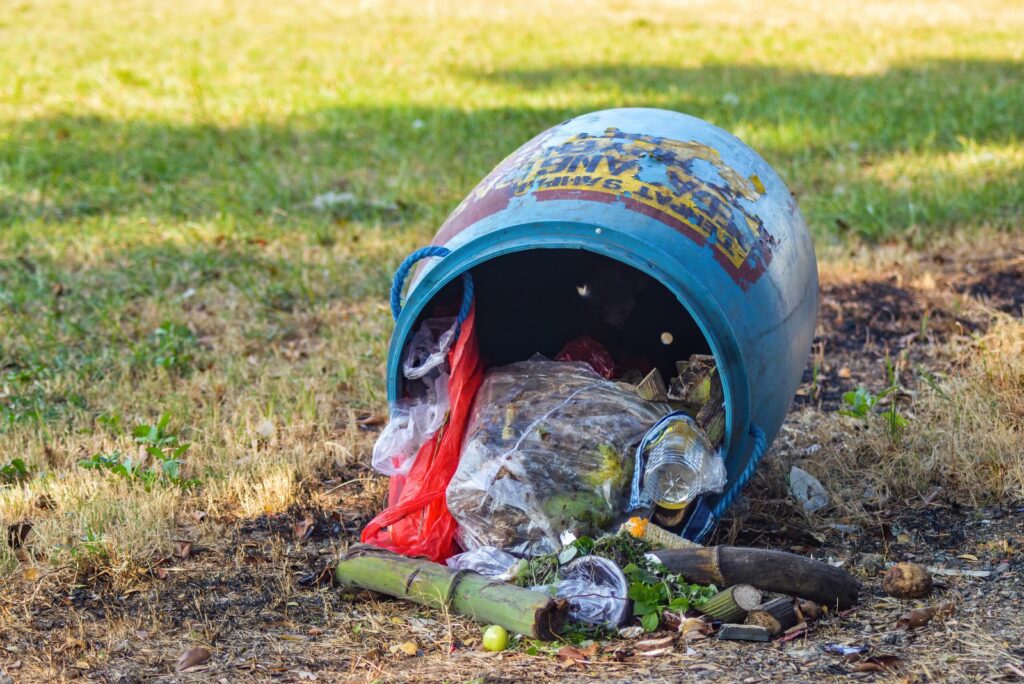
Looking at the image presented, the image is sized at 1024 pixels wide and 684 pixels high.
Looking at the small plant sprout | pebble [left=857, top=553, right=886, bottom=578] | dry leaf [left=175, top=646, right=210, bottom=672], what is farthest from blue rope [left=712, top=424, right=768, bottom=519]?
the small plant sprout

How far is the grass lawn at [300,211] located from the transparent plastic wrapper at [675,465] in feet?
2.57

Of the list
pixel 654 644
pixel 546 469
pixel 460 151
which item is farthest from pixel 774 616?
pixel 460 151

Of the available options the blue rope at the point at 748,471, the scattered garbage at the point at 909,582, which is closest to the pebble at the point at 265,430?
the blue rope at the point at 748,471

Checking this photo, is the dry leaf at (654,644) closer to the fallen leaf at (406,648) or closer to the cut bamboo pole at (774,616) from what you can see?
the cut bamboo pole at (774,616)

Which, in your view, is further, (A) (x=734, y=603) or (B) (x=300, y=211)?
(B) (x=300, y=211)

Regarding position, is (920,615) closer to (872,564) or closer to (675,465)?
(872,564)

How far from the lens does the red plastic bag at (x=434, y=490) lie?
3209 mm

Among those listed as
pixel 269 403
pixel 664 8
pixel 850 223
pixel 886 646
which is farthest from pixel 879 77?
pixel 886 646

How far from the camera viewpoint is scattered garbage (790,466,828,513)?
354 cm

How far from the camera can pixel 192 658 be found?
269 centimetres

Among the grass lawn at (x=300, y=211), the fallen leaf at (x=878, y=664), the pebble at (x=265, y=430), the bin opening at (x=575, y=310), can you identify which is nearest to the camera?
the fallen leaf at (x=878, y=664)

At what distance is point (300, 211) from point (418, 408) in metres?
3.48

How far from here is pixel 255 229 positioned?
20.7 feet

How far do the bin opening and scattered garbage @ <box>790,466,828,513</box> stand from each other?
522mm
